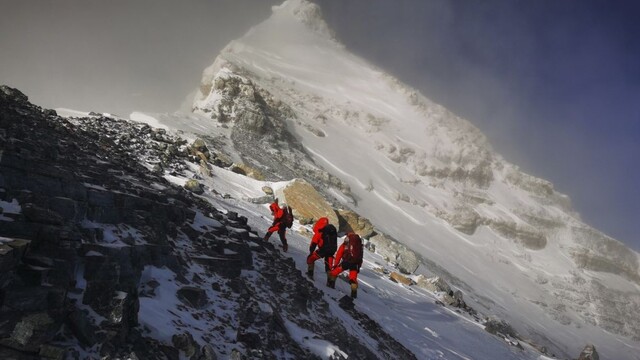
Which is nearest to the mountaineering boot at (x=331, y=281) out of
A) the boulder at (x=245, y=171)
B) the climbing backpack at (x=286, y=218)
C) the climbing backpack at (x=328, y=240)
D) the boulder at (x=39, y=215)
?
the climbing backpack at (x=328, y=240)

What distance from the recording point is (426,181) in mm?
56375

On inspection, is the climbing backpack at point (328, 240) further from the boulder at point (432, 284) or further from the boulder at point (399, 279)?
the boulder at point (432, 284)

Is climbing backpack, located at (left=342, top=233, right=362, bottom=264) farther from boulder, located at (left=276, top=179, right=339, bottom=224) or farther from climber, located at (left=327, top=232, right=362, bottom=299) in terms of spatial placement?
boulder, located at (left=276, top=179, right=339, bottom=224)

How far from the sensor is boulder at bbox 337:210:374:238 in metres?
22.7

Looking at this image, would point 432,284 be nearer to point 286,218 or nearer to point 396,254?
point 396,254

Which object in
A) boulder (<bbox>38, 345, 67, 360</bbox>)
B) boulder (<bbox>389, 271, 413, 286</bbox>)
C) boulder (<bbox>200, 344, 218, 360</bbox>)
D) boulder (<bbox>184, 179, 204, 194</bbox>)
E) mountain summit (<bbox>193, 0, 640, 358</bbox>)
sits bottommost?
boulder (<bbox>38, 345, 67, 360</bbox>)

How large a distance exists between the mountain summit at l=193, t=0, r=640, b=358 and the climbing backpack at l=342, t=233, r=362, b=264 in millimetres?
15858

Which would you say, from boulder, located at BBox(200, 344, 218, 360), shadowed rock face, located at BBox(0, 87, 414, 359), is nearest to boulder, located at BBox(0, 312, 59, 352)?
shadowed rock face, located at BBox(0, 87, 414, 359)

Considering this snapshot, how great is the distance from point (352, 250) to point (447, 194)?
4871cm

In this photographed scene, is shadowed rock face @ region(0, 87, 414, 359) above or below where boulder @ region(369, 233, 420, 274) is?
below

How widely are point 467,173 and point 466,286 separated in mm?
31444

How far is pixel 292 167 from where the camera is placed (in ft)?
109

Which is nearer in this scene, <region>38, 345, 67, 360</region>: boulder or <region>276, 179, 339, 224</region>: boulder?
<region>38, 345, 67, 360</region>: boulder

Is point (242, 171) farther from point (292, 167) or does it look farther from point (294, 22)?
point (294, 22)
